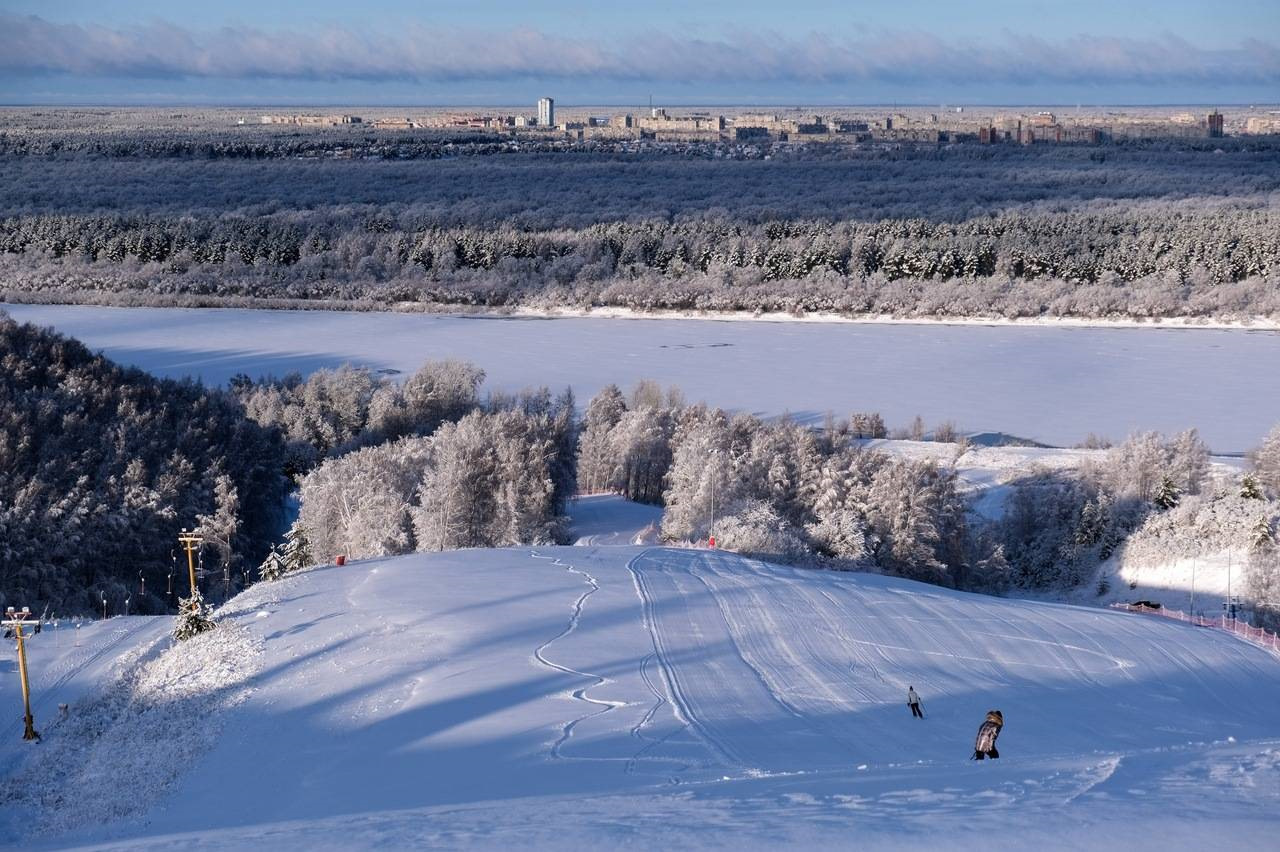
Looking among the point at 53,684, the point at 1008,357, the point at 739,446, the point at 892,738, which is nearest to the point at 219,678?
the point at 53,684

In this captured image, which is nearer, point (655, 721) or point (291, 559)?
point (655, 721)

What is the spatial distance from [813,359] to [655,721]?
85.7ft

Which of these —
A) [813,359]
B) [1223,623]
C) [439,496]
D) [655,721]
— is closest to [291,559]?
[439,496]

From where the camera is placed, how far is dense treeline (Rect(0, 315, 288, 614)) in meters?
21.1

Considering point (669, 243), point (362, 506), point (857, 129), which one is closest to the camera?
point (362, 506)

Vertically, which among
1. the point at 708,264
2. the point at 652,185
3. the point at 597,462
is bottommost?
the point at 597,462

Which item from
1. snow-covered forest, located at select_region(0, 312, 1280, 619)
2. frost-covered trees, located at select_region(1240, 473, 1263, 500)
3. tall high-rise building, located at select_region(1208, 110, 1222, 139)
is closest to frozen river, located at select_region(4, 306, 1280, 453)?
frost-covered trees, located at select_region(1240, 473, 1263, 500)

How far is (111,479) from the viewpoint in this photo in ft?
74.4

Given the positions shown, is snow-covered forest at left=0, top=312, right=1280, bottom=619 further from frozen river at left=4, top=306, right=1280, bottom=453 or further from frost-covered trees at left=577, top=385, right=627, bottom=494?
frozen river at left=4, top=306, right=1280, bottom=453

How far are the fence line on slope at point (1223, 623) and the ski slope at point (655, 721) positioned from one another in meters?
0.43

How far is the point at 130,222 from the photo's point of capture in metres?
63.4

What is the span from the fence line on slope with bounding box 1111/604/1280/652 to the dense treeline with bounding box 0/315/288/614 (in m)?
12.5

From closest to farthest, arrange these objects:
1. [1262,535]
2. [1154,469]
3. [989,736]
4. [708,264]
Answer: [989,736] < [1262,535] < [1154,469] < [708,264]

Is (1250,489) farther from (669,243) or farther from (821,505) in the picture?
(669,243)
